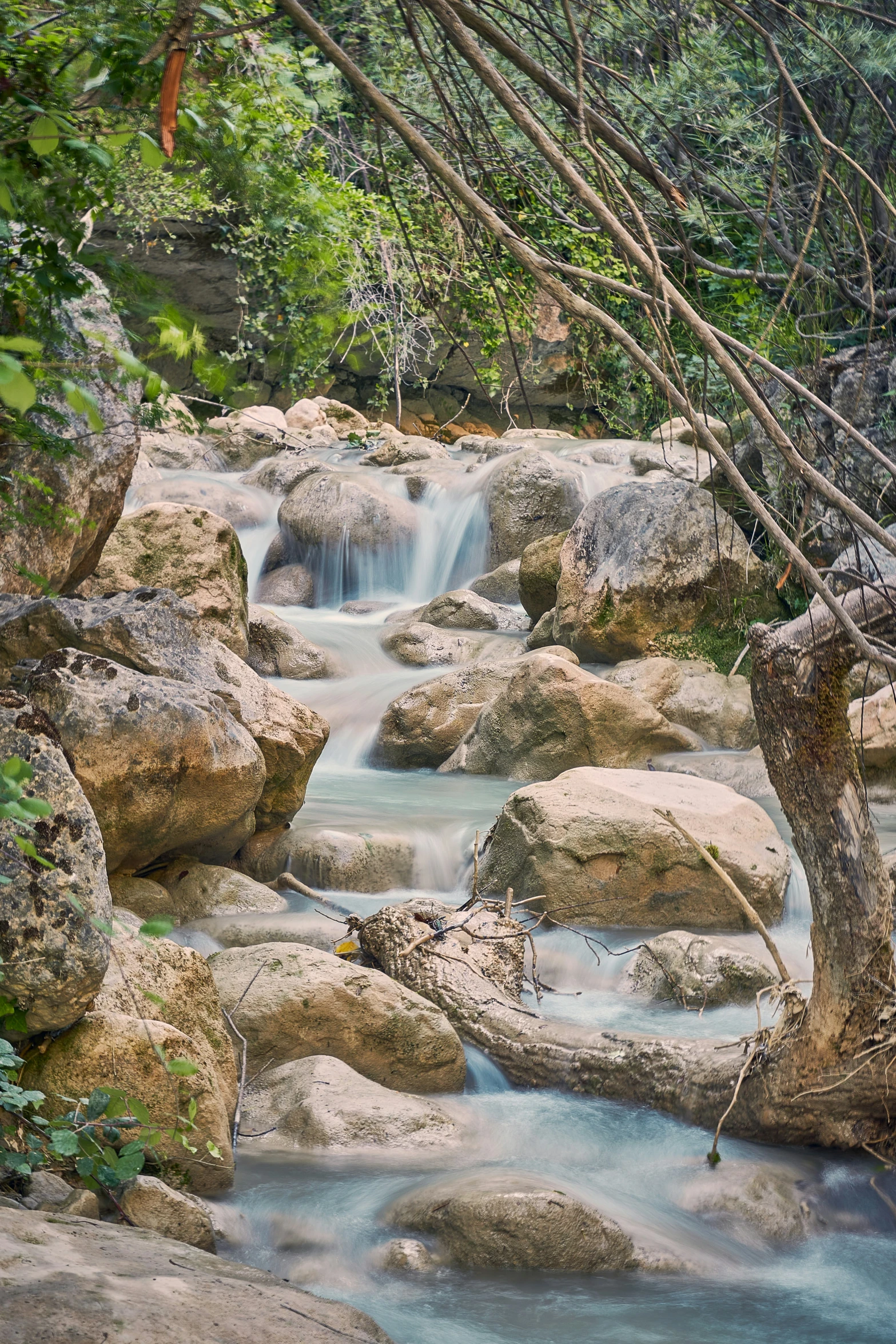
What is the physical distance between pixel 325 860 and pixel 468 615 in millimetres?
6134

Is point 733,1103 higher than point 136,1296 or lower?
lower

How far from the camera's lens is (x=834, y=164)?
2.24 m

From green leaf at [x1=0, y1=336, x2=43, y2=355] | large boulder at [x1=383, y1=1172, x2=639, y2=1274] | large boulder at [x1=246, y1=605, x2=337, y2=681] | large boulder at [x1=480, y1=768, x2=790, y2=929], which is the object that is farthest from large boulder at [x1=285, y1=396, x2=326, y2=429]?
green leaf at [x1=0, y1=336, x2=43, y2=355]

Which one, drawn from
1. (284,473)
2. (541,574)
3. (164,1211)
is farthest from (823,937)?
(284,473)

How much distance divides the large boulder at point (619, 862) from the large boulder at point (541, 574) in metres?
→ 5.64

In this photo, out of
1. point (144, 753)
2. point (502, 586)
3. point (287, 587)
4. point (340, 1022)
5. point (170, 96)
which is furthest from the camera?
point (287, 587)

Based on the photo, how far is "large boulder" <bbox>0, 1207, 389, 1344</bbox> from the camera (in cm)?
196

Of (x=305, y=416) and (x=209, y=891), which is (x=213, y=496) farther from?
(x=209, y=891)

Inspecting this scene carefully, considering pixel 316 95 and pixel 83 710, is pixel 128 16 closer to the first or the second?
pixel 316 95

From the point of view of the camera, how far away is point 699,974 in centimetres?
548

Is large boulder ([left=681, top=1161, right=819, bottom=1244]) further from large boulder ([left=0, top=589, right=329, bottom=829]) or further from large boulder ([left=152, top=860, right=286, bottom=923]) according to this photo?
large boulder ([left=0, top=589, right=329, bottom=829])

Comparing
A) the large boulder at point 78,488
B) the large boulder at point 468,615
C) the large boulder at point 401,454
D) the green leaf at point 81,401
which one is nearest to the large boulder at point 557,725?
the large boulder at point 468,615

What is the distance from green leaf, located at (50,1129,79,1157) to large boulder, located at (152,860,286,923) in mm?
2941

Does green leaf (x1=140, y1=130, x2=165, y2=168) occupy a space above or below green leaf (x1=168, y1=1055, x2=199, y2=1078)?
above
